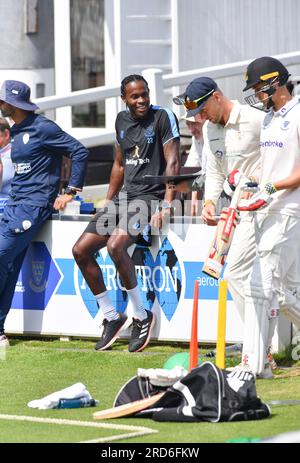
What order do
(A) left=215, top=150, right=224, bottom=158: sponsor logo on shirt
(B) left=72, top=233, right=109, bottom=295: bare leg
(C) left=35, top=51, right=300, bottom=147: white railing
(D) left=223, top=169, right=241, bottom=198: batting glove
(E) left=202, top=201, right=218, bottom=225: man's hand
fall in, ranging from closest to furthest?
1. (D) left=223, top=169, right=241, bottom=198: batting glove
2. (A) left=215, top=150, right=224, bottom=158: sponsor logo on shirt
3. (E) left=202, top=201, right=218, bottom=225: man's hand
4. (B) left=72, top=233, right=109, bottom=295: bare leg
5. (C) left=35, top=51, right=300, bottom=147: white railing

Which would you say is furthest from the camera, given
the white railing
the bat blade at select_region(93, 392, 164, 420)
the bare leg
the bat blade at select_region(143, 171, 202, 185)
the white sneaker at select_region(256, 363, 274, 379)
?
the white railing

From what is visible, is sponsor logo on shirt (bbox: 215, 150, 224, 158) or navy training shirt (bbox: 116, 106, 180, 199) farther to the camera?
navy training shirt (bbox: 116, 106, 180, 199)

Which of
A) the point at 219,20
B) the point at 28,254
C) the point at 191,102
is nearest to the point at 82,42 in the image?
the point at 219,20

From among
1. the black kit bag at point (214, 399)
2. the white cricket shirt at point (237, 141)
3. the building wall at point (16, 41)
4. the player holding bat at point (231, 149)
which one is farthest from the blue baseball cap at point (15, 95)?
the building wall at point (16, 41)

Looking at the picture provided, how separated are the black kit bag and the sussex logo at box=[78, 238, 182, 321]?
2865 millimetres

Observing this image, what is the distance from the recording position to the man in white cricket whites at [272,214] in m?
9.29

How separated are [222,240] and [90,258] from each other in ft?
5.16

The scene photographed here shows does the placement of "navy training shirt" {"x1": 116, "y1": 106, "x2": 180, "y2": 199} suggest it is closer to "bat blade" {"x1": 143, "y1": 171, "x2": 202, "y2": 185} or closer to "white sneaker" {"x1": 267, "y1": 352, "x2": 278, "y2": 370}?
"bat blade" {"x1": 143, "y1": 171, "x2": 202, "y2": 185}

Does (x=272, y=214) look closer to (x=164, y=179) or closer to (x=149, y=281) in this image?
(x=164, y=179)

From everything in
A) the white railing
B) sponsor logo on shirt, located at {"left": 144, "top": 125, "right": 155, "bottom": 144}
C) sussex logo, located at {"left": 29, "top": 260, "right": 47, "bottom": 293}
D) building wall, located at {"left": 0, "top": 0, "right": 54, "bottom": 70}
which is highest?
building wall, located at {"left": 0, "top": 0, "right": 54, "bottom": 70}

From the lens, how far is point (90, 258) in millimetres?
10977

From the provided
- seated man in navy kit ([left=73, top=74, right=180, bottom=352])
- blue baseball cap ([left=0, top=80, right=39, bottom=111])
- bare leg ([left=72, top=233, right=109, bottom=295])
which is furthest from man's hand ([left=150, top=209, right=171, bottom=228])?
blue baseball cap ([left=0, top=80, right=39, bottom=111])

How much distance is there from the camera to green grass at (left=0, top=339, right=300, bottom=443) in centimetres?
759
